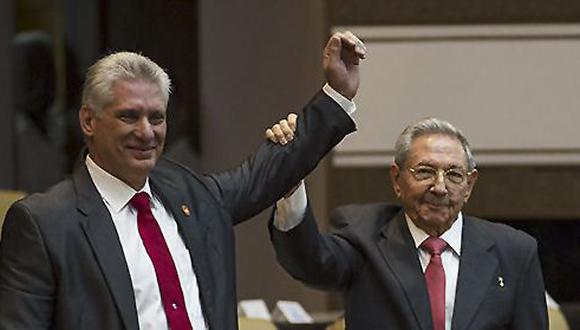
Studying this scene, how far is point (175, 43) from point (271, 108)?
0.63m

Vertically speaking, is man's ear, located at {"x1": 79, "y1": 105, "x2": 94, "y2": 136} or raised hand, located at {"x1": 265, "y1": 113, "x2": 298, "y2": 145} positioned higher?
man's ear, located at {"x1": 79, "y1": 105, "x2": 94, "y2": 136}

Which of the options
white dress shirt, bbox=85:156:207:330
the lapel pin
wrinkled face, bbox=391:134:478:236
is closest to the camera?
white dress shirt, bbox=85:156:207:330

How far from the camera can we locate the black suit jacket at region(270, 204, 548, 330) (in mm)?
4387

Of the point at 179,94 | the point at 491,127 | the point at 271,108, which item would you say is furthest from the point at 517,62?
the point at 179,94

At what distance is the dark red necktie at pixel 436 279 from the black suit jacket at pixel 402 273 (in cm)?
3

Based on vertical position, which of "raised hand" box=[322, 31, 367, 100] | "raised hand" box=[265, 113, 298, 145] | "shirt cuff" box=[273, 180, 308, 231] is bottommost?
"shirt cuff" box=[273, 180, 308, 231]

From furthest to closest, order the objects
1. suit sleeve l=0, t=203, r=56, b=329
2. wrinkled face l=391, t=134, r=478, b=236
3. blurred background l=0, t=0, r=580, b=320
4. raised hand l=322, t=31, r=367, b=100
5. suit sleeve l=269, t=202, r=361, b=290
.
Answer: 1. blurred background l=0, t=0, r=580, b=320
2. wrinkled face l=391, t=134, r=478, b=236
3. suit sleeve l=269, t=202, r=361, b=290
4. raised hand l=322, t=31, r=367, b=100
5. suit sleeve l=0, t=203, r=56, b=329

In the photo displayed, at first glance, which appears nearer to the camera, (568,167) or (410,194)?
(410,194)

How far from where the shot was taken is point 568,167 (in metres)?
7.14

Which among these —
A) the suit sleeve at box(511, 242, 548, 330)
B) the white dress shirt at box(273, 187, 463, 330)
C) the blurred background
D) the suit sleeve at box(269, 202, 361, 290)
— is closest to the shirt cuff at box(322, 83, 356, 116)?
the white dress shirt at box(273, 187, 463, 330)

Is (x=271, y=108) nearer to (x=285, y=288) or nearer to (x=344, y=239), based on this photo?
(x=285, y=288)

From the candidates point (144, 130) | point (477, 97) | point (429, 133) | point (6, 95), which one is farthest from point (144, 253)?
point (6, 95)

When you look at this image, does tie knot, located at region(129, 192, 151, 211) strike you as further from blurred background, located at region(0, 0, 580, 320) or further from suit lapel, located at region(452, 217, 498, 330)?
blurred background, located at region(0, 0, 580, 320)

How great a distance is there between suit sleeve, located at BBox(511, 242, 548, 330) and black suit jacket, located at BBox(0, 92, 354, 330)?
93cm
